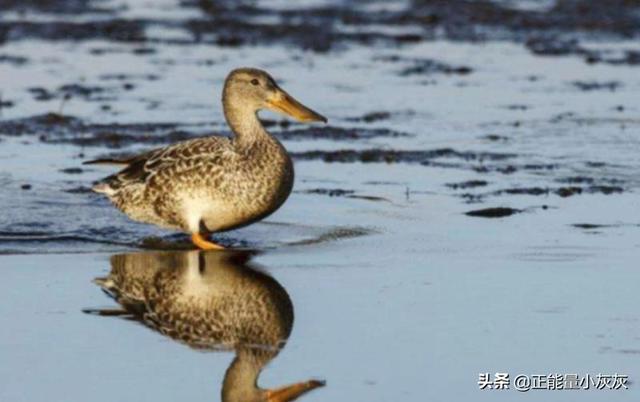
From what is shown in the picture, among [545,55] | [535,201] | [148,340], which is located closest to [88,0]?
[545,55]

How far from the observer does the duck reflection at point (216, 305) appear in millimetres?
8266

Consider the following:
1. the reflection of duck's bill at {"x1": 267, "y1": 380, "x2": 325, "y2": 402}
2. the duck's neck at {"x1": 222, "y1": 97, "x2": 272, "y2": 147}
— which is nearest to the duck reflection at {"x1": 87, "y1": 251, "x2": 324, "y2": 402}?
the reflection of duck's bill at {"x1": 267, "y1": 380, "x2": 325, "y2": 402}

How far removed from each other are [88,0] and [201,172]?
15.6 metres

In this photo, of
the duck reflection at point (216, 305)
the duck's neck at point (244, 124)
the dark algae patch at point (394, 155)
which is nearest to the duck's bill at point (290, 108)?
the duck's neck at point (244, 124)

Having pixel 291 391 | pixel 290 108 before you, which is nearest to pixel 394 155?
pixel 290 108

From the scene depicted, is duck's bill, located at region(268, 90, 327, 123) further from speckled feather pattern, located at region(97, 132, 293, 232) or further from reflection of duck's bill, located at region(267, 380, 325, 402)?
reflection of duck's bill, located at region(267, 380, 325, 402)

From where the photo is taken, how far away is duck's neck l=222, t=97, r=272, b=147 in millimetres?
11664

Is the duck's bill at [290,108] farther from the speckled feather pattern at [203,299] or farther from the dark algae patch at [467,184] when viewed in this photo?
the dark algae patch at [467,184]

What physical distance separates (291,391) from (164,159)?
403 centimetres

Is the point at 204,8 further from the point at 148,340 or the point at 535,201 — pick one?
the point at 148,340

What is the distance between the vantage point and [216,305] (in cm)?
962

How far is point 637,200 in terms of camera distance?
41.8 ft

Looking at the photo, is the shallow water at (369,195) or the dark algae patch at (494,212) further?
the dark algae patch at (494,212)

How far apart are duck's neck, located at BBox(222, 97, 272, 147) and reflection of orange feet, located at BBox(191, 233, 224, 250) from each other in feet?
2.03
